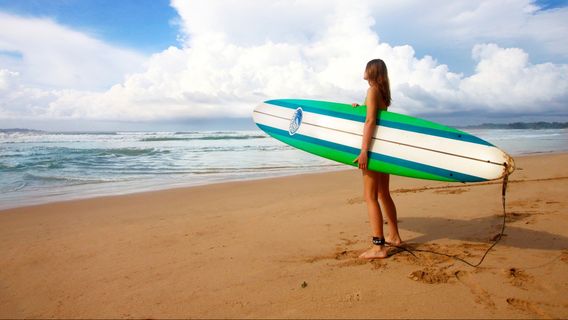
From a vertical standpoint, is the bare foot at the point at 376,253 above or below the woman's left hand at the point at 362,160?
below

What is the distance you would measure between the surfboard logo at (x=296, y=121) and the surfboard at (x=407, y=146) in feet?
0.61

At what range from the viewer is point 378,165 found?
3.05m

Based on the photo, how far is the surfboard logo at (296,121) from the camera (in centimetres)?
423

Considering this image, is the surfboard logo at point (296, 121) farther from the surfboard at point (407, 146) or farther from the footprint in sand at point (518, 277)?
the footprint in sand at point (518, 277)

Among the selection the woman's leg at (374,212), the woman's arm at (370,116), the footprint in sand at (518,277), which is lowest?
the footprint in sand at (518,277)

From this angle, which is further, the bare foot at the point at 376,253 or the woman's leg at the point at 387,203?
the woman's leg at the point at 387,203

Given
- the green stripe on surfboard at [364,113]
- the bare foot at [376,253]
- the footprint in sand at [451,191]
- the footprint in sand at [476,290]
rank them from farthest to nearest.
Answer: the footprint in sand at [451,191] < the green stripe on surfboard at [364,113] < the bare foot at [376,253] < the footprint in sand at [476,290]

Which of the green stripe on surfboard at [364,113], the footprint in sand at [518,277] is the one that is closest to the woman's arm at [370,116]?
the green stripe on surfboard at [364,113]

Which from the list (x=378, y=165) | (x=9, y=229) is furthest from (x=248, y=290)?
→ (x=9, y=229)

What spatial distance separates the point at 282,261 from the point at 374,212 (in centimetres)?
83

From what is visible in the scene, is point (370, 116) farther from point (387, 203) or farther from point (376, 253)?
point (376, 253)

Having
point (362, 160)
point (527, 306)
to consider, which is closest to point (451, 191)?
point (362, 160)

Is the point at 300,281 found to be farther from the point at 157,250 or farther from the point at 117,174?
the point at 117,174

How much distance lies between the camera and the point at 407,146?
3252 millimetres
